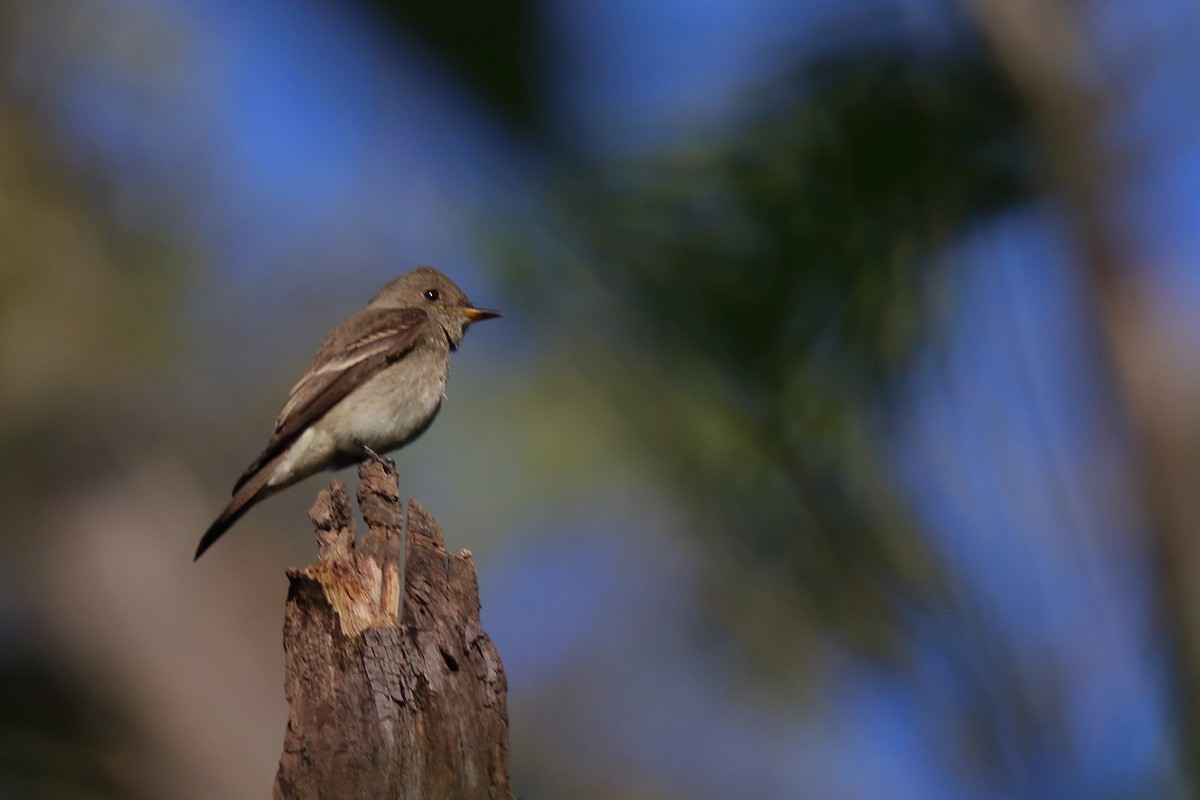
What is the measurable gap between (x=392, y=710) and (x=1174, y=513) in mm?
2446

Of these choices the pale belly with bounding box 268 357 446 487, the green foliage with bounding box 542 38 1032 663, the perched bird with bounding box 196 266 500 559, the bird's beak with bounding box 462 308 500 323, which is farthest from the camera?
the bird's beak with bounding box 462 308 500 323

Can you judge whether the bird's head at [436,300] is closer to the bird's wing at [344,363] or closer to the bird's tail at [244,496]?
the bird's wing at [344,363]

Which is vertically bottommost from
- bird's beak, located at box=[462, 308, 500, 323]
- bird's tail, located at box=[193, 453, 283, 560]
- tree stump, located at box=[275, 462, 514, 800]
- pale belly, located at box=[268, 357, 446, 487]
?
tree stump, located at box=[275, 462, 514, 800]

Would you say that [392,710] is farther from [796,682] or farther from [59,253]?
[59,253]

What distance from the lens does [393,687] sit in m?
3.12

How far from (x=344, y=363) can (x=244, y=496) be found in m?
0.77

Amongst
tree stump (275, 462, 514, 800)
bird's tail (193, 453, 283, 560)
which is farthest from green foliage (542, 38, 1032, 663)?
tree stump (275, 462, 514, 800)

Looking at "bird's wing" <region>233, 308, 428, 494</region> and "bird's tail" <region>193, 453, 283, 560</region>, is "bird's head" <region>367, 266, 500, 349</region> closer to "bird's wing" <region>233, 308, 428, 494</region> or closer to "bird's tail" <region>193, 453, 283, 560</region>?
"bird's wing" <region>233, 308, 428, 494</region>

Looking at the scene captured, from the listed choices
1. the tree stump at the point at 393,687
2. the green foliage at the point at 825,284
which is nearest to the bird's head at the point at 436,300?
the green foliage at the point at 825,284

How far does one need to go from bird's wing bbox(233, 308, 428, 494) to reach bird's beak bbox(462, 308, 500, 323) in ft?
0.78

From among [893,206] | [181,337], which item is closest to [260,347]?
[181,337]

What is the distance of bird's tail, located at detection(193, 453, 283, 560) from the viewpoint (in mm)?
5145

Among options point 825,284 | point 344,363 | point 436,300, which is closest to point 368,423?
point 344,363

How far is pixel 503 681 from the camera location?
10.3 ft
